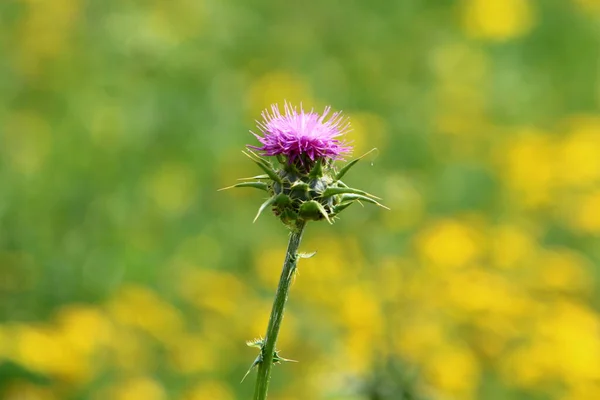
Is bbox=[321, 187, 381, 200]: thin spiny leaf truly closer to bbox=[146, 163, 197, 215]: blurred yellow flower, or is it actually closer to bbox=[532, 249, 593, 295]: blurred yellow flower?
bbox=[532, 249, 593, 295]: blurred yellow flower

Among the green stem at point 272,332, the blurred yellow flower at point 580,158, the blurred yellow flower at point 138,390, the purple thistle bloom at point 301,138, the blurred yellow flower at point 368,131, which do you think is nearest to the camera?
the green stem at point 272,332

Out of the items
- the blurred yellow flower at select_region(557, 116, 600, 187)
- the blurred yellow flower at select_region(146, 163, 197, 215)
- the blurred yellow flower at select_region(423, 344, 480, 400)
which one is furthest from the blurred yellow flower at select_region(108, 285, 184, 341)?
the blurred yellow flower at select_region(557, 116, 600, 187)

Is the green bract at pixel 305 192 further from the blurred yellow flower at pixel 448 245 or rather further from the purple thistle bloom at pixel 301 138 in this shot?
the blurred yellow flower at pixel 448 245

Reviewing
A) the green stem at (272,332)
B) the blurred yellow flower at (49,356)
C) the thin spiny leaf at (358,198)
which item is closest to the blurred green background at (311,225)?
the blurred yellow flower at (49,356)

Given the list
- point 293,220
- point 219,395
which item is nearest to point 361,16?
point 219,395

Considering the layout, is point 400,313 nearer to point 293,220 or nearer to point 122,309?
point 122,309

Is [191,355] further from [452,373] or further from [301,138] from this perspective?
[301,138]
